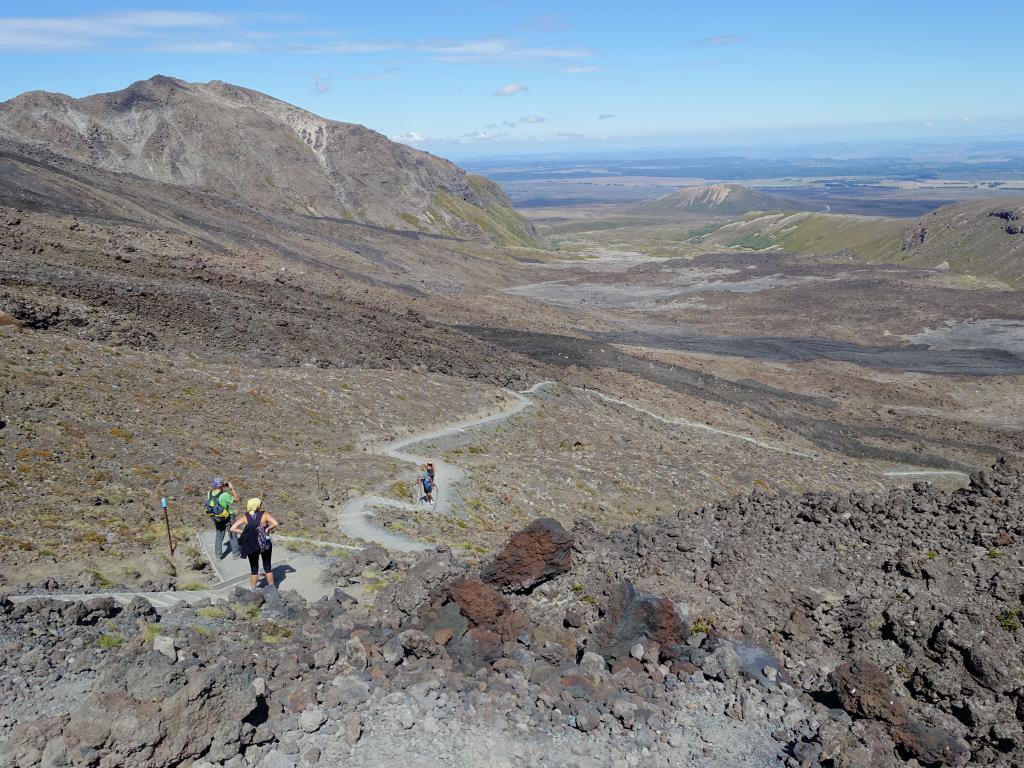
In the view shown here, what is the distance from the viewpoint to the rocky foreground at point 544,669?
30.2ft

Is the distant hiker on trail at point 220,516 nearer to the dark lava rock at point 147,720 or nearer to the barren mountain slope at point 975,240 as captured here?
the dark lava rock at point 147,720

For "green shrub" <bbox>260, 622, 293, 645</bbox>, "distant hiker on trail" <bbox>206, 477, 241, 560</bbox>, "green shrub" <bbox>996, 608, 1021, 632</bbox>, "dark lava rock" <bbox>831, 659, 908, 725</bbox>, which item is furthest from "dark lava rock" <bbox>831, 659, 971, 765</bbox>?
"distant hiker on trail" <bbox>206, 477, 241, 560</bbox>

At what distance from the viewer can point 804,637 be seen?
567 inches

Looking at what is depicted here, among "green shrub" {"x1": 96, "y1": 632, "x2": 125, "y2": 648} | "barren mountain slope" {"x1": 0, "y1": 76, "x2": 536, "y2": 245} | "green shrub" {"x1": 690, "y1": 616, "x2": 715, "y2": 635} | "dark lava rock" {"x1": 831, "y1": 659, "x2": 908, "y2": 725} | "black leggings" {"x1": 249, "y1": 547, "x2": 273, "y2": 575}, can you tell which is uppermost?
"barren mountain slope" {"x1": 0, "y1": 76, "x2": 536, "y2": 245}

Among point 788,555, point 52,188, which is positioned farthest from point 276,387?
point 52,188

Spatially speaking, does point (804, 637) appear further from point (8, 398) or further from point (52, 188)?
point (52, 188)

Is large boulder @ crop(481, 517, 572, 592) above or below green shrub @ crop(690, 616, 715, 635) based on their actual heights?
above

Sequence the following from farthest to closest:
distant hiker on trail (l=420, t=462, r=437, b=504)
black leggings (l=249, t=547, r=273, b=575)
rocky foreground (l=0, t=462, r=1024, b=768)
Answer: distant hiker on trail (l=420, t=462, r=437, b=504) < black leggings (l=249, t=547, r=273, b=575) < rocky foreground (l=0, t=462, r=1024, b=768)

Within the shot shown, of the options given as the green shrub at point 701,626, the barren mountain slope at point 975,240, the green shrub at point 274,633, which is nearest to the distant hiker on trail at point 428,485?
the green shrub at point 701,626

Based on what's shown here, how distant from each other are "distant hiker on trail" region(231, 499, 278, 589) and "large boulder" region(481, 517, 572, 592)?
170 inches

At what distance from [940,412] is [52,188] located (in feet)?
209

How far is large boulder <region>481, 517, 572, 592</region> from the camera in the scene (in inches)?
599

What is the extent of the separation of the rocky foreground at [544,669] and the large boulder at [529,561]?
0.14ft

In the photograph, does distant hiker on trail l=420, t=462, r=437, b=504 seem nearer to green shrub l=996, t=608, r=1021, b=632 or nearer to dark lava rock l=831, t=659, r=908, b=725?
dark lava rock l=831, t=659, r=908, b=725
